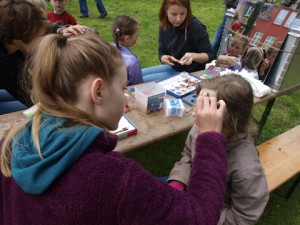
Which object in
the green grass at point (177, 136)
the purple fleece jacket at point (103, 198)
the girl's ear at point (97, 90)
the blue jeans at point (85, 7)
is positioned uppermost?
the girl's ear at point (97, 90)

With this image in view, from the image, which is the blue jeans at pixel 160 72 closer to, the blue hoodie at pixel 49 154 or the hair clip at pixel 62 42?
the hair clip at pixel 62 42

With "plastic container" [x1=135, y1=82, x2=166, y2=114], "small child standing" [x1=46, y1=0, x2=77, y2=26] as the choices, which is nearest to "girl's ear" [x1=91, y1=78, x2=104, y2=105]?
"plastic container" [x1=135, y1=82, x2=166, y2=114]

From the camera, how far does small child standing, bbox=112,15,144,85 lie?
2.51 meters

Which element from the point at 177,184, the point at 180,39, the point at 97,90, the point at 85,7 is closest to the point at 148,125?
the point at 177,184

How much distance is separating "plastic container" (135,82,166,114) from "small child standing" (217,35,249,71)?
37.8 inches

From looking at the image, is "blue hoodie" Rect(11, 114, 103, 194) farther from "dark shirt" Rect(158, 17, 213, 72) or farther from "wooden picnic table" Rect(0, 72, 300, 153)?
"dark shirt" Rect(158, 17, 213, 72)

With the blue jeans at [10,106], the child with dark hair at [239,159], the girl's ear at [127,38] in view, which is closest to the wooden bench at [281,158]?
the child with dark hair at [239,159]

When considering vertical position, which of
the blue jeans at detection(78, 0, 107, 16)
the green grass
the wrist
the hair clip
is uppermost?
the hair clip

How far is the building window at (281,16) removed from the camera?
221cm

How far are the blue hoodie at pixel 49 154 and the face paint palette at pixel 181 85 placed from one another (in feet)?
4.64

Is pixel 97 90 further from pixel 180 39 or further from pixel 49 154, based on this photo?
pixel 180 39

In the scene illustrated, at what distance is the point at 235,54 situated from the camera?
8.38 feet

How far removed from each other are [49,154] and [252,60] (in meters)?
2.16

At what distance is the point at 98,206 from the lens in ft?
2.29
